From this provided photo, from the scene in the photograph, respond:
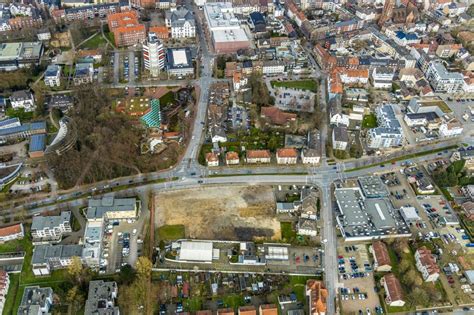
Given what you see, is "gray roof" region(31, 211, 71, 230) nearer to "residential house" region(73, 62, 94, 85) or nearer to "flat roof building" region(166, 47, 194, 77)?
"residential house" region(73, 62, 94, 85)

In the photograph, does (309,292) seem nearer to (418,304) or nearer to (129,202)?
(418,304)

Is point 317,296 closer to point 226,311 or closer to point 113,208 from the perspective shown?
point 226,311

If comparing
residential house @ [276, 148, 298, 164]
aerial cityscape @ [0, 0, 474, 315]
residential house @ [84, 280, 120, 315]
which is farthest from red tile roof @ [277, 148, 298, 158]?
residential house @ [84, 280, 120, 315]

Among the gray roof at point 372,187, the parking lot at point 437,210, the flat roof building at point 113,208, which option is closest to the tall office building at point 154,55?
the flat roof building at point 113,208

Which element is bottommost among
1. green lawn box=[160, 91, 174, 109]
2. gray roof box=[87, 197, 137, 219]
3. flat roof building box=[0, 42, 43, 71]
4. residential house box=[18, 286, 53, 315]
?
residential house box=[18, 286, 53, 315]

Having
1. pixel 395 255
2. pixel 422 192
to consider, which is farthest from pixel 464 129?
pixel 395 255
